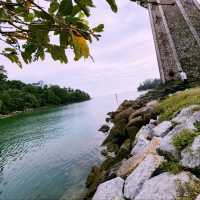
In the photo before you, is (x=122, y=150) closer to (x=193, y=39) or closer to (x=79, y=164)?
(x=79, y=164)

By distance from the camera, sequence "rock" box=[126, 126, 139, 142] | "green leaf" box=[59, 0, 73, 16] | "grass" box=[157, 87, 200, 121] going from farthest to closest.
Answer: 1. "rock" box=[126, 126, 139, 142]
2. "grass" box=[157, 87, 200, 121]
3. "green leaf" box=[59, 0, 73, 16]

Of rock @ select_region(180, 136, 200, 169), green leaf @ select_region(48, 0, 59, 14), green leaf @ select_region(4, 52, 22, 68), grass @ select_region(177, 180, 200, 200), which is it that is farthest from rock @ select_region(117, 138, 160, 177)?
green leaf @ select_region(48, 0, 59, 14)

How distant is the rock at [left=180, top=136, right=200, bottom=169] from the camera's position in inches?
198

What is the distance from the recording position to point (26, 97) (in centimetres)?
9488

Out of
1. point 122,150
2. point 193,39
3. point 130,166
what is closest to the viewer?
point 130,166

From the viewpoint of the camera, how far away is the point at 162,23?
24078mm

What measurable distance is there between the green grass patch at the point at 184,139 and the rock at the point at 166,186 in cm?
75

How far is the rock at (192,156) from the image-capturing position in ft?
16.5

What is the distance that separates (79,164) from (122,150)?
3377mm

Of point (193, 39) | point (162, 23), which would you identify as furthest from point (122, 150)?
point (162, 23)

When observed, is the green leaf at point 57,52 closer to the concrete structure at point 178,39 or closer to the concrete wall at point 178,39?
the concrete structure at point 178,39

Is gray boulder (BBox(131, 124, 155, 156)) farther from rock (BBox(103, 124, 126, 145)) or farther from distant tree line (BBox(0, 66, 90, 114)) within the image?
distant tree line (BBox(0, 66, 90, 114))

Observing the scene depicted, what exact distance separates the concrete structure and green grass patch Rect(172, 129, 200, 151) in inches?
547

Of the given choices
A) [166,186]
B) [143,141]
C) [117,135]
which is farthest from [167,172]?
[117,135]
